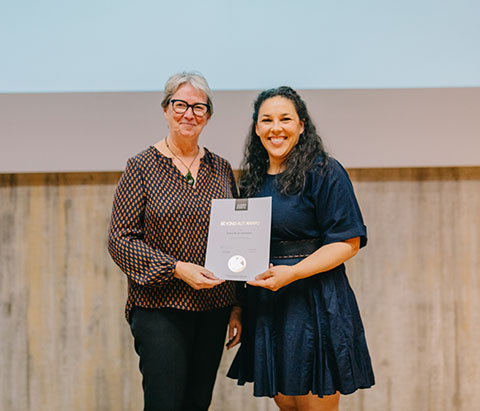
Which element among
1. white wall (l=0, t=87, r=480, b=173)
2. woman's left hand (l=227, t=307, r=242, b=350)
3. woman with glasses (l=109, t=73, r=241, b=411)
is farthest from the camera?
white wall (l=0, t=87, r=480, b=173)

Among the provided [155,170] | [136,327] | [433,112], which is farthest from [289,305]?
[433,112]

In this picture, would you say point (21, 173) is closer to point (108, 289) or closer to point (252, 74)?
point (108, 289)

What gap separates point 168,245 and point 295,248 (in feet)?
1.33

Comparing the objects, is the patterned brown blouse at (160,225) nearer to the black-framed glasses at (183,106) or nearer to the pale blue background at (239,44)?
the black-framed glasses at (183,106)

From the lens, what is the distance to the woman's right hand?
125 cm

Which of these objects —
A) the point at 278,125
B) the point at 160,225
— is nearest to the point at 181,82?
the point at 278,125

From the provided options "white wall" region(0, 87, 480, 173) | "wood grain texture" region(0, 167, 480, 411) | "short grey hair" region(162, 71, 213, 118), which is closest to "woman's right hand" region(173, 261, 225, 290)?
"short grey hair" region(162, 71, 213, 118)

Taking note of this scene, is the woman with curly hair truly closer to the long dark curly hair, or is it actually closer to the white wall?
the long dark curly hair

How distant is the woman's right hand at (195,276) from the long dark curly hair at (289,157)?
34 cm

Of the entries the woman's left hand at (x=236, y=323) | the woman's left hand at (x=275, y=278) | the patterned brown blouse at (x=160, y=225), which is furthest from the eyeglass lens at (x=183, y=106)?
the woman's left hand at (x=236, y=323)

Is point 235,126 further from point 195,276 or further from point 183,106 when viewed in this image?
point 195,276

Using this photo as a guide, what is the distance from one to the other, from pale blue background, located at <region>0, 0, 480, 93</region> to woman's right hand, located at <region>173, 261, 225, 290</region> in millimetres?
1125

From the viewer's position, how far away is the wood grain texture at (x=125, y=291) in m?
2.16

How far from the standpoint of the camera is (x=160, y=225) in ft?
4.40
